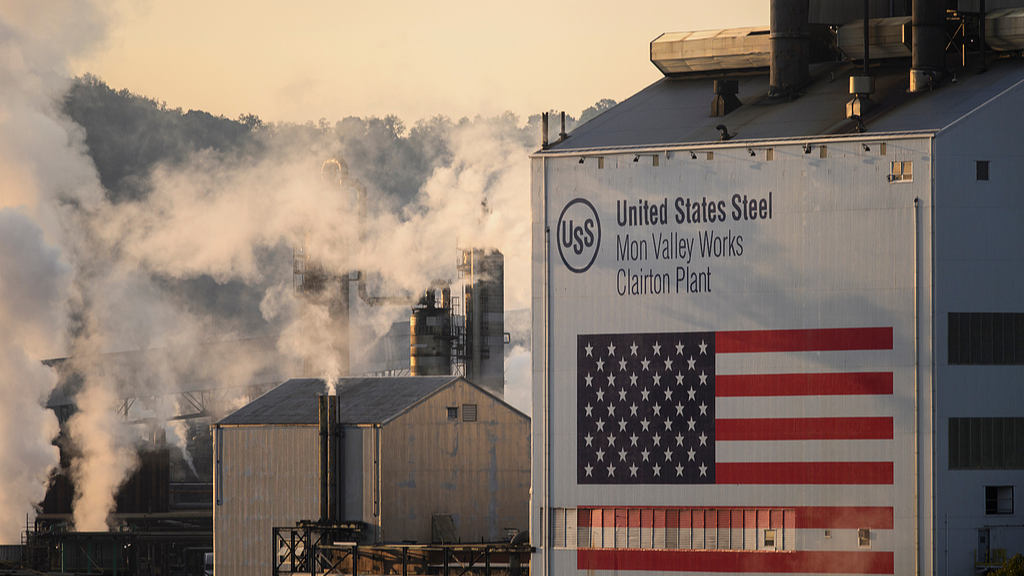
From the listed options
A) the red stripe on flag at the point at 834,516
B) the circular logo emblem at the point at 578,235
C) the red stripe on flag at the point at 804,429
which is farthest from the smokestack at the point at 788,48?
the red stripe on flag at the point at 834,516

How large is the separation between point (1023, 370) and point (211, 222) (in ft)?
254

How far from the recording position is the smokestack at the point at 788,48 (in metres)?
48.5

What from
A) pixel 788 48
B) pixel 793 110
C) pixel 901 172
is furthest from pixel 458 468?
pixel 901 172

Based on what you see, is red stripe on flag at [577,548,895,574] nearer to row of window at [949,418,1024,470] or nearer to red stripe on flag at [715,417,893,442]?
red stripe on flag at [715,417,893,442]

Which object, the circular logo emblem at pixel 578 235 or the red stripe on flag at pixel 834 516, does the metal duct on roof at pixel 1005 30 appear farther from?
the red stripe on flag at pixel 834 516

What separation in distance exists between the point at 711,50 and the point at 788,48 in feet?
11.4

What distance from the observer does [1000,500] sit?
4247 cm

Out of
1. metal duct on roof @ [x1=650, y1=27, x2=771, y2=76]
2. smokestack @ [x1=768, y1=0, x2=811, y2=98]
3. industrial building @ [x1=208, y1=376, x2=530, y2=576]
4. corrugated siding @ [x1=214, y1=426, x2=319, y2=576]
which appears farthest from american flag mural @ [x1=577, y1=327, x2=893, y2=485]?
corrugated siding @ [x1=214, y1=426, x2=319, y2=576]

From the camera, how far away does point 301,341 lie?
88375 millimetres

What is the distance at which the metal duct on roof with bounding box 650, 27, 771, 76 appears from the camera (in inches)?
1983

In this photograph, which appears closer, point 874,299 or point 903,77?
point 874,299

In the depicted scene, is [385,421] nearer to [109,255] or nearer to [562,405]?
[562,405]

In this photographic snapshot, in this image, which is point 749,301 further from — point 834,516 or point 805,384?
point 834,516

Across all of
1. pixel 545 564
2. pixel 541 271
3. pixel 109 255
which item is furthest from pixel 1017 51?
pixel 109 255
